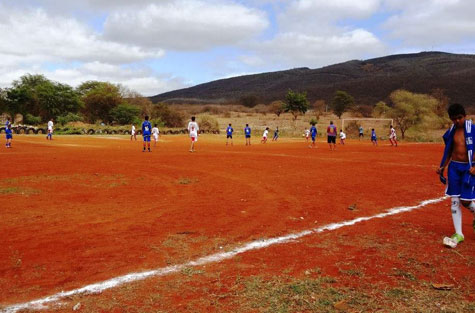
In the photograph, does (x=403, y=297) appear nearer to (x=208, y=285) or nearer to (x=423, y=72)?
(x=208, y=285)

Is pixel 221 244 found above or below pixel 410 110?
below

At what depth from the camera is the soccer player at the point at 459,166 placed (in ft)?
18.7

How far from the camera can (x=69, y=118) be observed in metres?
54.8

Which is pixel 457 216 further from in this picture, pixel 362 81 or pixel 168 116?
pixel 362 81

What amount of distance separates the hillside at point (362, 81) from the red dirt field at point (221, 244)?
74162 millimetres

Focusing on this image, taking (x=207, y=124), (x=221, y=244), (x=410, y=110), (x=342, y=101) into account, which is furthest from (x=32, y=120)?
(x=221, y=244)

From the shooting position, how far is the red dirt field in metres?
3.99

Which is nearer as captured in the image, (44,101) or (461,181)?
(461,181)

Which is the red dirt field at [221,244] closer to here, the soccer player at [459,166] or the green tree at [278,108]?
the soccer player at [459,166]

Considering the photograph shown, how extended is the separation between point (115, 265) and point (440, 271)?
3850 mm

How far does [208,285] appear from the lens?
167 inches

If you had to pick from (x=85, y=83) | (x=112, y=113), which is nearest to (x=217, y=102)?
(x=85, y=83)

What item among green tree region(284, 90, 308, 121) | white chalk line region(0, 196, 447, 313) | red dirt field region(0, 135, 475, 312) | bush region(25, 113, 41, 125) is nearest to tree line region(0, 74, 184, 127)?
bush region(25, 113, 41, 125)

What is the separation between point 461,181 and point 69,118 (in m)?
55.9
